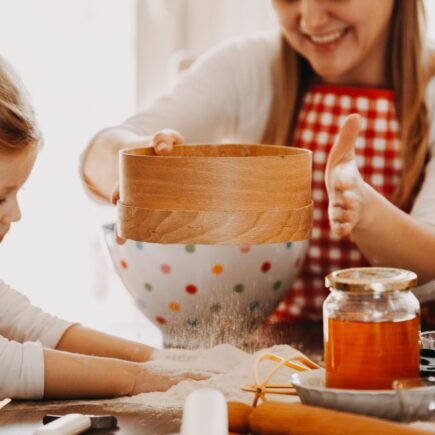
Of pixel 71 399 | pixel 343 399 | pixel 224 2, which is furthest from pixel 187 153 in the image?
pixel 224 2

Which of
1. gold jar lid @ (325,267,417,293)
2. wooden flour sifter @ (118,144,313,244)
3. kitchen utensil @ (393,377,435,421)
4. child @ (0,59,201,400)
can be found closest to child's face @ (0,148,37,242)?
child @ (0,59,201,400)

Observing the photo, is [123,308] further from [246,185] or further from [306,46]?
[246,185]

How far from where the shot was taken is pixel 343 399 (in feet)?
3.18

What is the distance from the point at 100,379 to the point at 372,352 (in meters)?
0.39

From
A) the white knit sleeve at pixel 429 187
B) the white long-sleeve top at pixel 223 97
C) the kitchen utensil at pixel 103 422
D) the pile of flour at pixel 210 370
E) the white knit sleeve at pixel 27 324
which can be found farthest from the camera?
the white long-sleeve top at pixel 223 97

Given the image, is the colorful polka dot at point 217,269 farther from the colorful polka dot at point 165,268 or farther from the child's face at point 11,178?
the child's face at point 11,178

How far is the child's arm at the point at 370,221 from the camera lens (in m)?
1.35

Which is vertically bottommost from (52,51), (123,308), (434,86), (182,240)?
(123,308)

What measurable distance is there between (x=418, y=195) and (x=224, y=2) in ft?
4.52

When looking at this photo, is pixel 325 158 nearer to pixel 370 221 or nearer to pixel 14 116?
pixel 370 221

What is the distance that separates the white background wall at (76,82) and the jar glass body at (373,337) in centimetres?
200

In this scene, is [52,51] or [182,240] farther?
[52,51]

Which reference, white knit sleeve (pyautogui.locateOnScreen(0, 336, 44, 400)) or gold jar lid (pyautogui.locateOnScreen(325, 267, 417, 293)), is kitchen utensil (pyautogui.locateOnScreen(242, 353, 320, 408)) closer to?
gold jar lid (pyautogui.locateOnScreen(325, 267, 417, 293))

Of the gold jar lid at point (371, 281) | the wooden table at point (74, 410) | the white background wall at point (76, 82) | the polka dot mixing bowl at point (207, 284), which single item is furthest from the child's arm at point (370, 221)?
the white background wall at point (76, 82)
